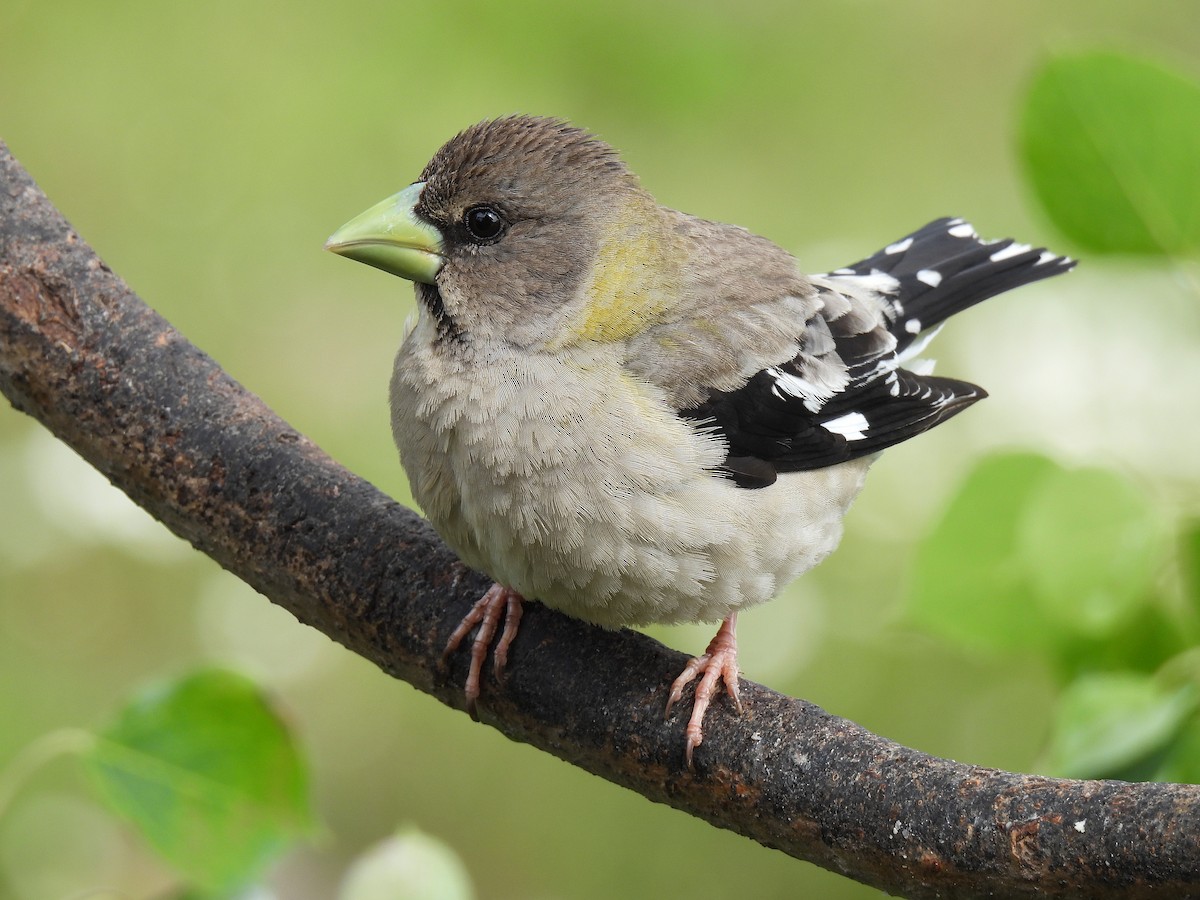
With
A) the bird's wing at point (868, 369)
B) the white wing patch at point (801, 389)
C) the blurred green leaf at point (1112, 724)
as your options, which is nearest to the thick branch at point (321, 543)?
the blurred green leaf at point (1112, 724)

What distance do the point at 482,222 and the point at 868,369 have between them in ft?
3.61

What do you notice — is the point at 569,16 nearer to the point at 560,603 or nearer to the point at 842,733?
the point at 560,603

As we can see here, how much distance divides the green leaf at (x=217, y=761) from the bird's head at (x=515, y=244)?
39.5 inches

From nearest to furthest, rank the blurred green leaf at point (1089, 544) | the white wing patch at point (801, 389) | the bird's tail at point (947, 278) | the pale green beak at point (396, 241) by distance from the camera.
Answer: the blurred green leaf at point (1089, 544)
the pale green beak at point (396, 241)
the white wing patch at point (801, 389)
the bird's tail at point (947, 278)

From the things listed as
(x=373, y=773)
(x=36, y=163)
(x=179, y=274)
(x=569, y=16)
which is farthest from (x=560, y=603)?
(x=569, y=16)

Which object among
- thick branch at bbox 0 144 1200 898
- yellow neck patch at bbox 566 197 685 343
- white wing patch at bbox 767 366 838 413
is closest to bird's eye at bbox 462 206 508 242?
yellow neck patch at bbox 566 197 685 343

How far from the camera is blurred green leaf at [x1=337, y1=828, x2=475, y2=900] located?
2.39 m

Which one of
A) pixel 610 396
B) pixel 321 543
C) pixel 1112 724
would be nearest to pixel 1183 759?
pixel 1112 724

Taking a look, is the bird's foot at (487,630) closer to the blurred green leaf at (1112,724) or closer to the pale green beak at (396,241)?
the pale green beak at (396,241)

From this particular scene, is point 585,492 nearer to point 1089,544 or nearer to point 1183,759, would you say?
point 1089,544

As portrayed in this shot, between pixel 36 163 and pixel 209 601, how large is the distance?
233 centimetres

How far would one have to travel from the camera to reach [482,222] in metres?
3.12

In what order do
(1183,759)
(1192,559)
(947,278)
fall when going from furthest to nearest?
(947,278)
(1192,559)
(1183,759)

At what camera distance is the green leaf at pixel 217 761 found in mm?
2533
